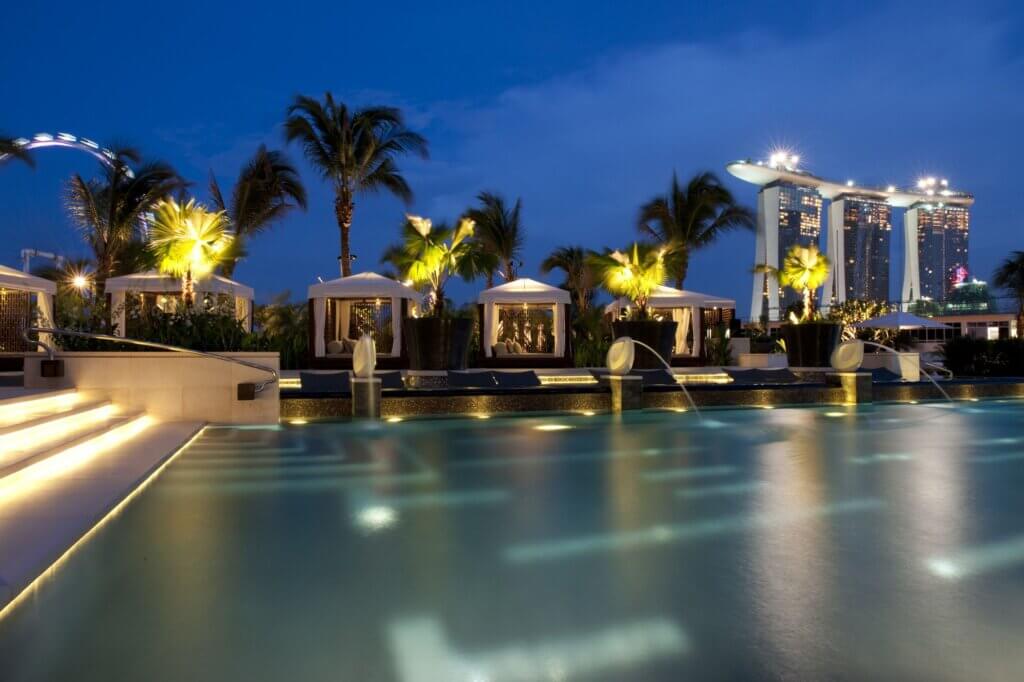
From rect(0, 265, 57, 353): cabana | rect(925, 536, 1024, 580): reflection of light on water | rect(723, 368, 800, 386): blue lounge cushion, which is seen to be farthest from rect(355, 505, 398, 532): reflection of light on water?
rect(0, 265, 57, 353): cabana

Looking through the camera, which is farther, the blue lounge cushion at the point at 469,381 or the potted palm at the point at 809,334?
the potted palm at the point at 809,334

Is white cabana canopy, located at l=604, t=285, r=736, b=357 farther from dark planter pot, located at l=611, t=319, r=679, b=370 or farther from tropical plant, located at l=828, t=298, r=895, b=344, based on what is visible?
tropical plant, located at l=828, t=298, r=895, b=344

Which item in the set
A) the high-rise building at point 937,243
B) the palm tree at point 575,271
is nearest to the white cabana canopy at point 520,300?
the palm tree at point 575,271

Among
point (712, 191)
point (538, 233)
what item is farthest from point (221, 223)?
point (538, 233)

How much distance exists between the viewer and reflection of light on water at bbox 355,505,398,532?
4492 mm

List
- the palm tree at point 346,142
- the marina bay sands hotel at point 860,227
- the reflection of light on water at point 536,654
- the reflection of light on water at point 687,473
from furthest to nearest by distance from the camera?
the marina bay sands hotel at point 860,227
the palm tree at point 346,142
the reflection of light on water at point 687,473
the reflection of light on water at point 536,654

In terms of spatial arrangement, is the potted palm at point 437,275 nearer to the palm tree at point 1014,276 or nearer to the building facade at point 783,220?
the palm tree at point 1014,276

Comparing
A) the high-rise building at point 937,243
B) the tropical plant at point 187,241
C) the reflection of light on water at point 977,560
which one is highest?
the high-rise building at point 937,243

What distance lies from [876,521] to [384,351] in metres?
15.3

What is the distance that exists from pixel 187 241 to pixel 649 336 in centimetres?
965

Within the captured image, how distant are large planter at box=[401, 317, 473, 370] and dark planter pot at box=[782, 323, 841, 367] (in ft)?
26.3

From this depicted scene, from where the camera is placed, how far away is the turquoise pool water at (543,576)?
256 centimetres

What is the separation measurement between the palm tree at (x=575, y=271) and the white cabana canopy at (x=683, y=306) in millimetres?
7192

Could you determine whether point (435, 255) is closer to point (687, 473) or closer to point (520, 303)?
point (520, 303)
